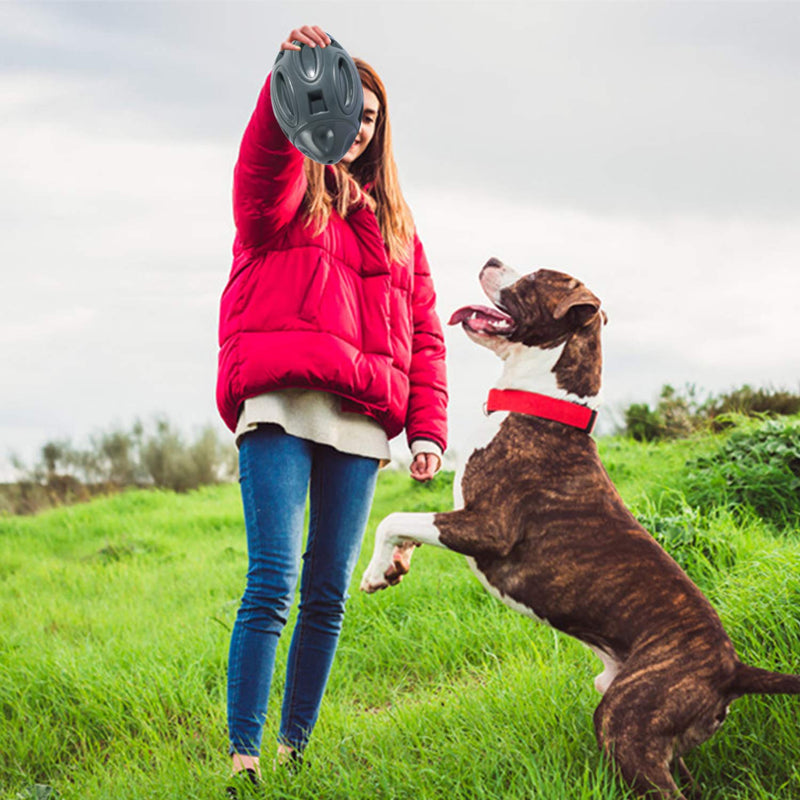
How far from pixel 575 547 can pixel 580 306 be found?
740mm

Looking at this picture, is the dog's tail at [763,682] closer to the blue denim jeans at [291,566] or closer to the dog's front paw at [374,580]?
the dog's front paw at [374,580]

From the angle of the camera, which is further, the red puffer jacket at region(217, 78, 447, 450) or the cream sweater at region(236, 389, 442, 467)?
the cream sweater at region(236, 389, 442, 467)

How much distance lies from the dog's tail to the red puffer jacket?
4.77 ft

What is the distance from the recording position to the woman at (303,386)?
290 cm

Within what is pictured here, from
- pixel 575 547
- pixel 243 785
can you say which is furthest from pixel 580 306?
pixel 243 785

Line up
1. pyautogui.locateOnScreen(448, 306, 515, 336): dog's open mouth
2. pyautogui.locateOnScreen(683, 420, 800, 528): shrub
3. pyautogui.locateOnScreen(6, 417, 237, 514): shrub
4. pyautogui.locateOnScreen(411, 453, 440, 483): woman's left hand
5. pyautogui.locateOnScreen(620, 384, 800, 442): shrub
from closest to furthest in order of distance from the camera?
1. pyautogui.locateOnScreen(448, 306, 515, 336): dog's open mouth
2. pyautogui.locateOnScreen(411, 453, 440, 483): woman's left hand
3. pyautogui.locateOnScreen(683, 420, 800, 528): shrub
4. pyautogui.locateOnScreen(620, 384, 800, 442): shrub
5. pyautogui.locateOnScreen(6, 417, 237, 514): shrub

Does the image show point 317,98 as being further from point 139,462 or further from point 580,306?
point 139,462

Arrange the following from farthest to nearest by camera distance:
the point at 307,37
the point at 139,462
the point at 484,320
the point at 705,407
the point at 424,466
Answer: the point at 139,462 → the point at 705,407 → the point at 424,466 → the point at 484,320 → the point at 307,37

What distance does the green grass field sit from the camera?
279cm

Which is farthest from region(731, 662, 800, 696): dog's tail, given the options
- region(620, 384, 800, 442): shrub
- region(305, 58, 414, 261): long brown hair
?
region(620, 384, 800, 442): shrub

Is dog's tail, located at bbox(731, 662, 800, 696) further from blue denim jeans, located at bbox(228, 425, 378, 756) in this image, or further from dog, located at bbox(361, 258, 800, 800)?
blue denim jeans, located at bbox(228, 425, 378, 756)

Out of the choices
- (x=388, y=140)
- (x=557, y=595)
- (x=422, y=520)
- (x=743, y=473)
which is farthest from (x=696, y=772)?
(x=743, y=473)

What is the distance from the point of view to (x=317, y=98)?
7.91ft

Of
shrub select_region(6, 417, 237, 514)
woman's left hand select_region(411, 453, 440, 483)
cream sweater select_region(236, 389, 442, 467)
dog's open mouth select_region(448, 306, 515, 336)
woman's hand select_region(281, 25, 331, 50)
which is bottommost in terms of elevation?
shrub select_region(6, 417, 237, 514)
